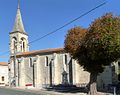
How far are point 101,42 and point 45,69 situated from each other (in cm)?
3760

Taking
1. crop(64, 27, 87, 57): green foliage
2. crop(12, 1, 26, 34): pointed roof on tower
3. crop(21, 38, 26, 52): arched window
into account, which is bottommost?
crop(64, 27, 87, 57): green foliage

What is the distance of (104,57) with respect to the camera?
3097 centimetres

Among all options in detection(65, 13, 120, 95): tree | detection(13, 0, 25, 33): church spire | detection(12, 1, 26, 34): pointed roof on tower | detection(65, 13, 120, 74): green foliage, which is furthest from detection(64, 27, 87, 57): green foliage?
detection(13, 0, 25, 33): church spire

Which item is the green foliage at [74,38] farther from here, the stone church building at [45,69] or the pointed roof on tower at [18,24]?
the pointed roof on tower at [18,24]

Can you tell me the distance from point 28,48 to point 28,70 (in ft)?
45.5

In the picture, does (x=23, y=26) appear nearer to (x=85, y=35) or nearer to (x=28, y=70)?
(x=28, y=70)

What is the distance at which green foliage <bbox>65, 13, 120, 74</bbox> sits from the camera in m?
29.3

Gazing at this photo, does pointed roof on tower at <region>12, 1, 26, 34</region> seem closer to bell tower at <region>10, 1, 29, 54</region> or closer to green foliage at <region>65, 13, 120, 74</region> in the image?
bell tower at <region>10, 1, 29, 54</region>

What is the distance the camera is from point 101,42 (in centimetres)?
2952

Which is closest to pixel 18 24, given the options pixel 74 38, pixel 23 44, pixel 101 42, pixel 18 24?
pixel 18 24

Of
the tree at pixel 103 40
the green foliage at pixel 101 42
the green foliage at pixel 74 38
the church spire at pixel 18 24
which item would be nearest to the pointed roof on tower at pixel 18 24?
the church spire at pixel 18 24

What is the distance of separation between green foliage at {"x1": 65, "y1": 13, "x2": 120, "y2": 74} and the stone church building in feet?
62.1

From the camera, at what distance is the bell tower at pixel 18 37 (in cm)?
7842

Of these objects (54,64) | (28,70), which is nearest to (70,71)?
(54,64)
